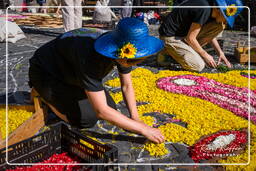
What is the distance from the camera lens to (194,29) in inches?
203

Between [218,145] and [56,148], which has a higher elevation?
[218,145]

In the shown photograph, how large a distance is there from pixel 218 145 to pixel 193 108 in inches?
42.6

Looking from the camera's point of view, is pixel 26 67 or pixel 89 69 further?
pixel 26 67

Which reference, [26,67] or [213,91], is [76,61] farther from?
[26,67]

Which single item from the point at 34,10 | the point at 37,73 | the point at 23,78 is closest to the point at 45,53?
the point at 37,73

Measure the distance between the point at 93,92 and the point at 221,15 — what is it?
11.1 feet

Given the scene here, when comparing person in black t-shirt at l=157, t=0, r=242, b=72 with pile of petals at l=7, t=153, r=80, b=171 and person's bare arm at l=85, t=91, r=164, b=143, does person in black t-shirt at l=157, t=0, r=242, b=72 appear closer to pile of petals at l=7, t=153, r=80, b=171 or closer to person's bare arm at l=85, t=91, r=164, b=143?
person's bare arm at l=85, t=91, r=164, b=143

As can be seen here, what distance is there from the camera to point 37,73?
3.39m

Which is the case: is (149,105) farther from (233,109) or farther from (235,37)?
(235,37)

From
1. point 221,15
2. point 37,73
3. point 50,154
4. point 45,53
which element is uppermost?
point 221,15

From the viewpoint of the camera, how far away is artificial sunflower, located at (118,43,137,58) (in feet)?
7.65

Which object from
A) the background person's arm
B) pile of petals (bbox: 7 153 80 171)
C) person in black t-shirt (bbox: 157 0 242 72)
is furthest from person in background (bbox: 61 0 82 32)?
pile of petals (bbox: 7 153 80 171)

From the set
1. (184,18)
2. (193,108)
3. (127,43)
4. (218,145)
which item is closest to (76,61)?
(127,43)

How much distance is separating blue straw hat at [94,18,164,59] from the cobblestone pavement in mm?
1103
